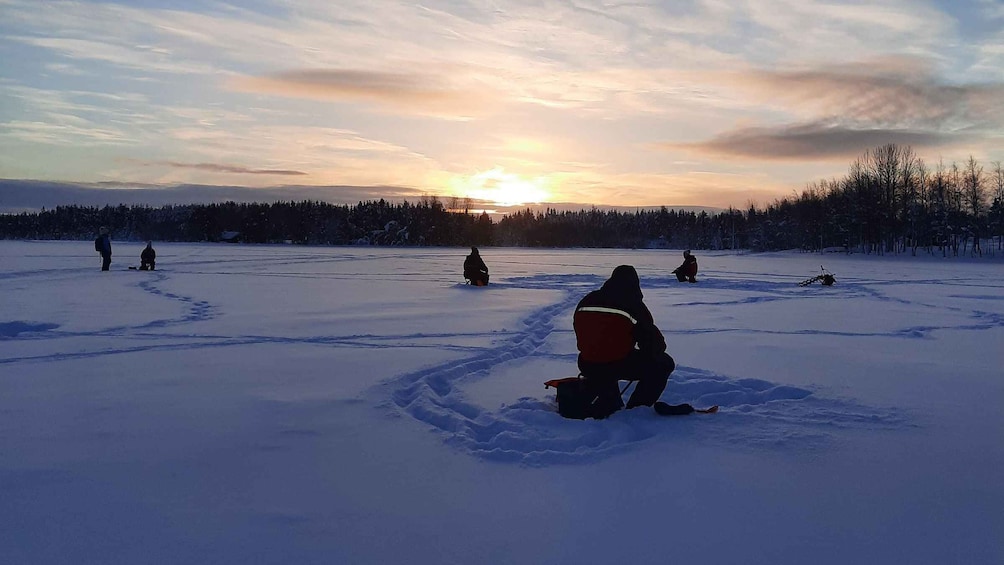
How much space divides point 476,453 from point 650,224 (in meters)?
166

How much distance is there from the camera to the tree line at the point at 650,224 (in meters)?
68.1

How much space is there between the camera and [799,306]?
14586 mm

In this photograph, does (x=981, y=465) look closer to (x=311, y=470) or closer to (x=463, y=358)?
(x=311, y=470)

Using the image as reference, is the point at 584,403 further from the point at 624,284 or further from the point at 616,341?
the point at 624,284

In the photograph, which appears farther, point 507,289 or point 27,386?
point 507,289

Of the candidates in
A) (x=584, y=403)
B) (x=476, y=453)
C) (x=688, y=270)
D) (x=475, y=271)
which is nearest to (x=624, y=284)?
(x=584, y=403)

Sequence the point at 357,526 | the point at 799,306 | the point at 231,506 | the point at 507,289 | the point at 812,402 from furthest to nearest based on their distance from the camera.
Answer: the point at 507,289
the point at 799,306
the point at 812,402
the point at 231,506
the point at 357,526

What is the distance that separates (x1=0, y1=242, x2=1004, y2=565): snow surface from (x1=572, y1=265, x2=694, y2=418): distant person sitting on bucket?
22cm

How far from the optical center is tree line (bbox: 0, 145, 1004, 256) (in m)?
68.1

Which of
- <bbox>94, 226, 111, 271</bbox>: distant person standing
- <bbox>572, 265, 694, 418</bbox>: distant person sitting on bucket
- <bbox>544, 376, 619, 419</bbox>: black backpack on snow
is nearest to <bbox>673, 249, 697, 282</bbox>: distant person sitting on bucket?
<bbox>572, 265, 694, 418</bbox>: distant person sitting on bucket

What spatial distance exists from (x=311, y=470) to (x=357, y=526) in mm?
874

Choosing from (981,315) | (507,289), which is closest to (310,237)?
(507,289)

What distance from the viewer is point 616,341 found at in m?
4.89

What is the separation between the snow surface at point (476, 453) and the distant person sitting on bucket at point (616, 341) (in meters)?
0.22
